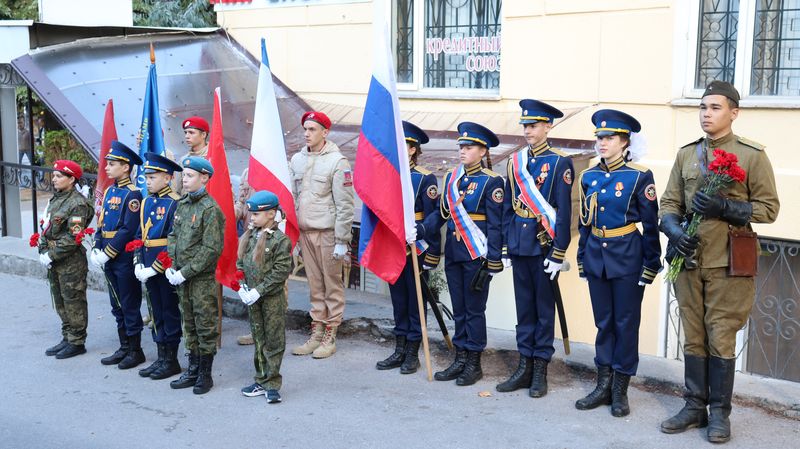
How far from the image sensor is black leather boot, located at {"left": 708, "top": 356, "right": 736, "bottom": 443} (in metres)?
5.31

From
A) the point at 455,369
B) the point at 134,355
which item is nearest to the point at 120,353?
the point at 134,355

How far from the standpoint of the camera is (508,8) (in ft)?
30.5

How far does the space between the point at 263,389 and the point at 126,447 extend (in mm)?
1141

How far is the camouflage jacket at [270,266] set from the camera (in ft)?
20.6

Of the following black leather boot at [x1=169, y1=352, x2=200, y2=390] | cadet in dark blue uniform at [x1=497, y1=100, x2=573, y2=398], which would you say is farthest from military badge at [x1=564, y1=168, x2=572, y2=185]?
black leather boot at [x1=169, y1=352, x2=200, y2=390]

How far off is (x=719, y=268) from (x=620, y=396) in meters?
1.09

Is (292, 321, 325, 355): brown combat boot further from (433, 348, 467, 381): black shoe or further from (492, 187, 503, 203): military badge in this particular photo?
(492, 187, 503, 203): military badge

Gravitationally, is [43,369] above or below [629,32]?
A: below

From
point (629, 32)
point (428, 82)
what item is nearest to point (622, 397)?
point (629, 32)

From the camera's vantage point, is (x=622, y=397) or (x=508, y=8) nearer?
(x=622, y=397)

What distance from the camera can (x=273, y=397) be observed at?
6340 mm

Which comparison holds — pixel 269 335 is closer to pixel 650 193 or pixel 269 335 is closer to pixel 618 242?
pixel 618 242

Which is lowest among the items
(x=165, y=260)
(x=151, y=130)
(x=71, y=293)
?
(x=71, y=293)

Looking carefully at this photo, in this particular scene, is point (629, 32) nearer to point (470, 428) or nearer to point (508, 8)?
point (508, 8)
